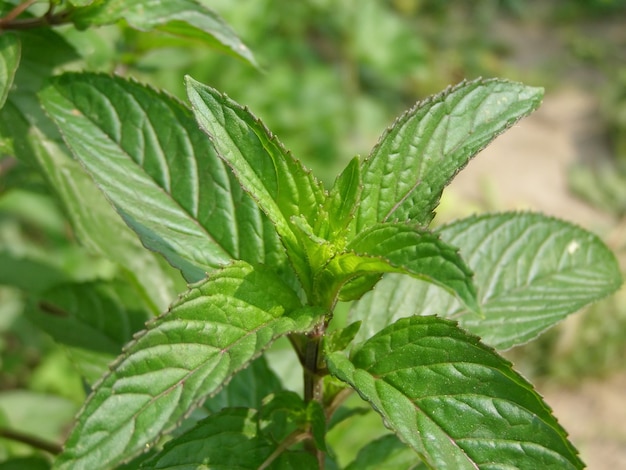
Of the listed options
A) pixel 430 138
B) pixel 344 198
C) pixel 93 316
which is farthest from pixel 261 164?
pixel 93 316

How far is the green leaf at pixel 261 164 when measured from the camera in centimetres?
98

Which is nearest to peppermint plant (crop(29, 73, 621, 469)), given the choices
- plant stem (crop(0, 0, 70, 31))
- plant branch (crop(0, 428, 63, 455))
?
plant stem (crop(0, 0, 70, 31))

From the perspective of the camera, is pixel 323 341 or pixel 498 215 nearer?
pixel 323 341

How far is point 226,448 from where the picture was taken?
1.07 metres

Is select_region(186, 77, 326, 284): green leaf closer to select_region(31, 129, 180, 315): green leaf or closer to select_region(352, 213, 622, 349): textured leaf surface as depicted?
select_region(352, 213, 622, 349): textured leaf surface

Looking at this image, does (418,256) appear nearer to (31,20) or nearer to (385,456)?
(385,456)

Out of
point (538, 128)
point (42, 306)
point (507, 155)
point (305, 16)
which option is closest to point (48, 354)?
point (42, 306)

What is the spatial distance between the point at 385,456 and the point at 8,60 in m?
0.99

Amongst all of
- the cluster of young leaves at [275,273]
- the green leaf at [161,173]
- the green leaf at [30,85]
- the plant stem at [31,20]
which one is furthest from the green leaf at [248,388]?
the plant stem at [31,20]

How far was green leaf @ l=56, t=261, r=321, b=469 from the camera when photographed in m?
0.84

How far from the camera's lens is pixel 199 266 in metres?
1.11

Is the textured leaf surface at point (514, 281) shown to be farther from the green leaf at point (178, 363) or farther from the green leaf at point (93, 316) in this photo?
the green leaf at point (93, 316)

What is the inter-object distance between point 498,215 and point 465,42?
618 centimetres

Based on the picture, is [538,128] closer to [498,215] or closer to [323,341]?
[498,215]
